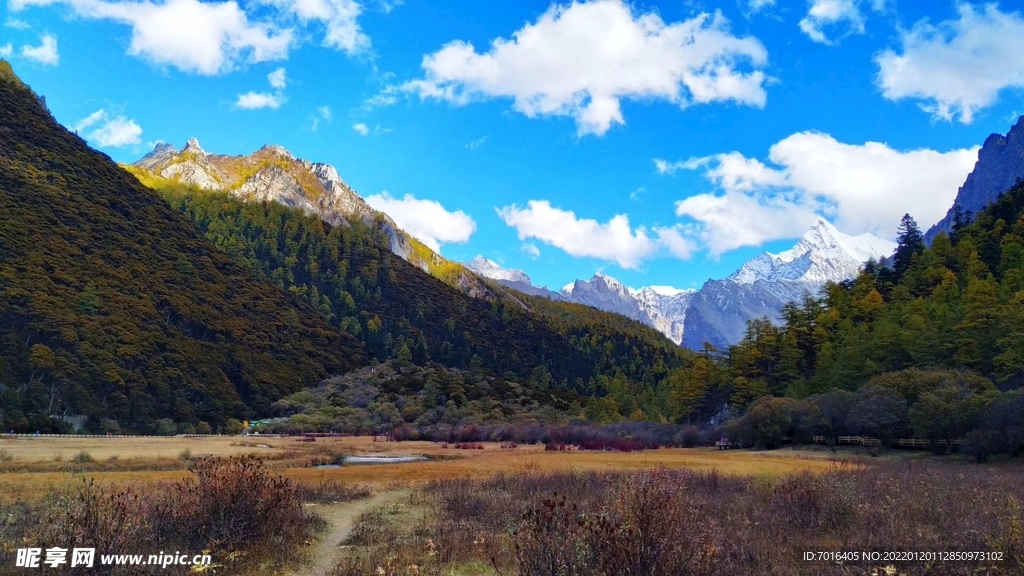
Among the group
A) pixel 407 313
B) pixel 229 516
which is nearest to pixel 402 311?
pixel 407 313

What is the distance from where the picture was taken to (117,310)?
6588 cm

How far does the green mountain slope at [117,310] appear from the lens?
175ft

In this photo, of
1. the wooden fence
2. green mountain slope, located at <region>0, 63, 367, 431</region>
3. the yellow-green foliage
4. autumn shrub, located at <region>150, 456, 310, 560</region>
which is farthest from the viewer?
the yellow-green foliage

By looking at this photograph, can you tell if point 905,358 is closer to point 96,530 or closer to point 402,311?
point 96,530

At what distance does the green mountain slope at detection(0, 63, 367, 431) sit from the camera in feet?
175

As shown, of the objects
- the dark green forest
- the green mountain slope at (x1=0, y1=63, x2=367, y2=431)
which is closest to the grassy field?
the dark green forest

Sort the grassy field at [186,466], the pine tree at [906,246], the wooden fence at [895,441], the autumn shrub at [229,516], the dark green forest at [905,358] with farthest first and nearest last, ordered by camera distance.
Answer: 1. the pine tree at [906,246]
2. the wooden fence at [895,441]
3. the dark green forest at [905,358]
4. the grassy field at [186,466]
5. the autumn shrub at [229,516]

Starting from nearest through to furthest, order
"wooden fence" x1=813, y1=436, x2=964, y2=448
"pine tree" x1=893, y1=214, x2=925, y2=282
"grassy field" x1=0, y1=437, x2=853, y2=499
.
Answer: "grassy field" x1=0, y1=437, x2=853, y2=499 → "wooden fence" x1=813, y1=436, x2=964, y2=448 → "pine tree" x1=893, y1=214, x2=925, y2=282

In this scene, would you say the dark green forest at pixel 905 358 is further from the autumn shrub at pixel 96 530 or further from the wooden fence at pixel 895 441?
the autumn shrub at pixel 96 530

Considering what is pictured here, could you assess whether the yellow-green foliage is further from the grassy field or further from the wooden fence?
the grassy field

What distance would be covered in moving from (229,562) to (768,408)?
44.4m

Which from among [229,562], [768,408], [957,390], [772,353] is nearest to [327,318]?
[772,353]

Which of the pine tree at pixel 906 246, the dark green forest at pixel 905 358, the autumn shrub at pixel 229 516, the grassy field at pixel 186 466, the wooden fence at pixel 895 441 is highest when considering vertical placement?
the pine tree at pixel 906 246

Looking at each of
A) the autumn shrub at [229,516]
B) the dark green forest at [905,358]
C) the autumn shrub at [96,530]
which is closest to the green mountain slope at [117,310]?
the autumn shrub at [229,516]
